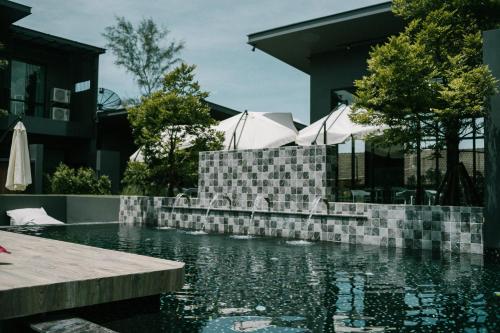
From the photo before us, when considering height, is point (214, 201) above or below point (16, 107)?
below

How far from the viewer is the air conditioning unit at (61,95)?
2083cm

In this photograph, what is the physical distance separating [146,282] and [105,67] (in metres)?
28.4

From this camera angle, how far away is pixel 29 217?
12836 millimetres

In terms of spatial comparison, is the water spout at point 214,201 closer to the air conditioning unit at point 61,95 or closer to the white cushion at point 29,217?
the white cushion at point 29,217

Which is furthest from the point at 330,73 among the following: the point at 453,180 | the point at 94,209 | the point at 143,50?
the point at 143,50

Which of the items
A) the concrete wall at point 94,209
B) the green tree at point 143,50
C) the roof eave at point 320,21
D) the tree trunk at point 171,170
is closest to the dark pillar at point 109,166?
the concrete wall at point 94,209

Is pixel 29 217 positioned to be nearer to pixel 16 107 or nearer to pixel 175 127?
pixel 175 127

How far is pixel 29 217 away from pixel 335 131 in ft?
28.8

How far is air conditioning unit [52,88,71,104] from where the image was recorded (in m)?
20.8

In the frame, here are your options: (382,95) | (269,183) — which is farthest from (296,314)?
(269,183)

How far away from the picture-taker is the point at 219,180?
12.5m

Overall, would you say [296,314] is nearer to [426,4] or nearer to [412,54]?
[412,54]

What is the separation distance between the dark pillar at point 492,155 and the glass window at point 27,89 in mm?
18785

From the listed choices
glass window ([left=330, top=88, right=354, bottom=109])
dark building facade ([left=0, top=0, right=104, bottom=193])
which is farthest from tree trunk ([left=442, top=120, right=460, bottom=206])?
dark building facade ([left=0, top=0, right=104, bottom=193])
